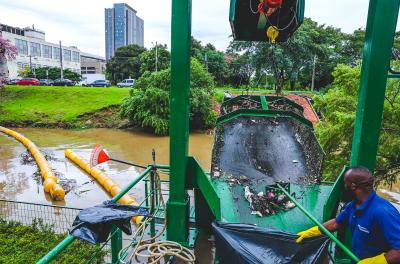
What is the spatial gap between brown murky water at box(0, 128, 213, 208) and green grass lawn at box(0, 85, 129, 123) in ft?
7.25

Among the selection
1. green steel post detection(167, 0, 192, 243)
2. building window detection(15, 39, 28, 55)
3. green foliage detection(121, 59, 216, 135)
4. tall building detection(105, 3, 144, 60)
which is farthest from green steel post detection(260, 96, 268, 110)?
tall building detection(105, 3, 144, 60)

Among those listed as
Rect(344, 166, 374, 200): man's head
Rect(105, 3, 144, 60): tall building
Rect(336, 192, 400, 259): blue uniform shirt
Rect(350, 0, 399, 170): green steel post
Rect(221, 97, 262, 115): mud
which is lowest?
Rect(336, 192, 400, 259): blue uniform shirt

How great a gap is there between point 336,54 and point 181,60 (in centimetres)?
3356

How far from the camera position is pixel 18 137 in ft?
62.7

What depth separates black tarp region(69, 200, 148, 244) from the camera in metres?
2.74

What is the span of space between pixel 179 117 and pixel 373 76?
2075mm

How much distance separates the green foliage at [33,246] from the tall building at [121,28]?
9923 cm

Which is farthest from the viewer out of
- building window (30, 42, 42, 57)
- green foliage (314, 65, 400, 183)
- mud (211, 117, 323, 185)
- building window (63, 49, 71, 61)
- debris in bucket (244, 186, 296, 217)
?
building window (63, 49, 71, 61)

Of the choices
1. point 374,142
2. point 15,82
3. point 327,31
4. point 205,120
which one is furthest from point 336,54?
point 15,82

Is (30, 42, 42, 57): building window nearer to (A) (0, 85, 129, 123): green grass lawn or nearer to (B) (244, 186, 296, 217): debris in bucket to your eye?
(A) (0, 85, 129, 123): green grass lawn

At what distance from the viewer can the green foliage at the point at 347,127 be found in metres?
7.21

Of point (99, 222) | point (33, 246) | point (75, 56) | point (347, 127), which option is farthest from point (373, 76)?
point (75, 56)

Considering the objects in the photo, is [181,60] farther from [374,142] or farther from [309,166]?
[309,166]

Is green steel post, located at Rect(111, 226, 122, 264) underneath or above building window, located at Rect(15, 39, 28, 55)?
underneath
